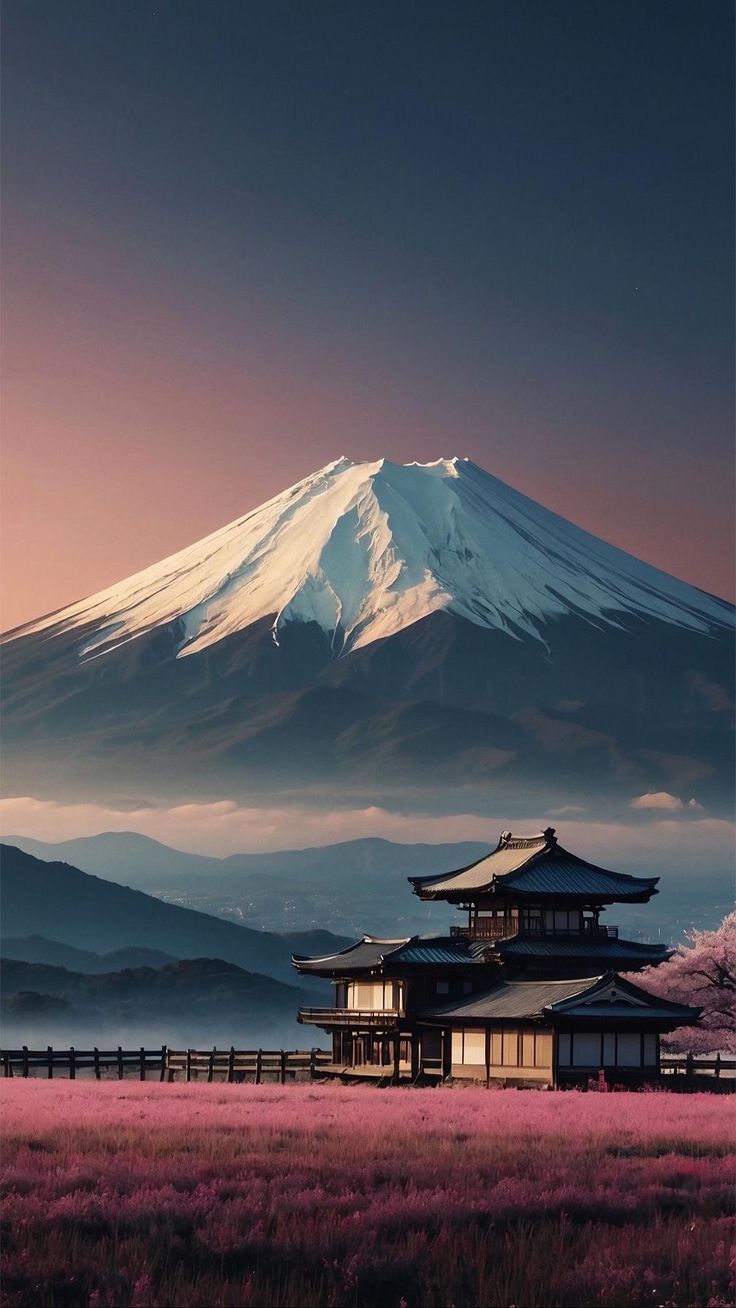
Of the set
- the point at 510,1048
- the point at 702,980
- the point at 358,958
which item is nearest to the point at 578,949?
the point at 702,980

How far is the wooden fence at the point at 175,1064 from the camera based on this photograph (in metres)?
60.2

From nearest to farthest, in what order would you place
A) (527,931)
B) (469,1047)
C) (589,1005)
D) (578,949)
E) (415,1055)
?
(589,1005)
(469,1047)
(415,1055)
(578,949)
(527,931)

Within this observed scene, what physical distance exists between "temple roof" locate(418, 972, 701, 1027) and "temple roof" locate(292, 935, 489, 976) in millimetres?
5398

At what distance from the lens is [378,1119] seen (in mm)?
34188

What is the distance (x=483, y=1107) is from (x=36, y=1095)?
10711 millimetres

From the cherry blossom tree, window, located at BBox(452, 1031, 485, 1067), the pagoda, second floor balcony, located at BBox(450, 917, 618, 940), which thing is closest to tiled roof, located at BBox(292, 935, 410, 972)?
the pagoda

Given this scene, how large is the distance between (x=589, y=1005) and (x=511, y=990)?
21.3 ft

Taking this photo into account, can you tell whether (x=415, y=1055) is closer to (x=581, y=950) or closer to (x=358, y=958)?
(x=358, y=958)

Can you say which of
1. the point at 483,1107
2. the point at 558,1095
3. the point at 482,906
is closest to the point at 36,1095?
the point at 483,1107

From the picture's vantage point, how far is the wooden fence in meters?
60.2

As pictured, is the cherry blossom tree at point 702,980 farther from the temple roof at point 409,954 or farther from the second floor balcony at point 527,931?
the temple roof at point 409,954

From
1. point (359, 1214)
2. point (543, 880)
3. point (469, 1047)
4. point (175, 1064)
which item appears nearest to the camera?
point (359, 1214)

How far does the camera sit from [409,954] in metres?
62.8

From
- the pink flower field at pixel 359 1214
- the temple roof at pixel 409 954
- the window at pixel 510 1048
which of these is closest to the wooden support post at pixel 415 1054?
the temple roof at pixel 409 954
